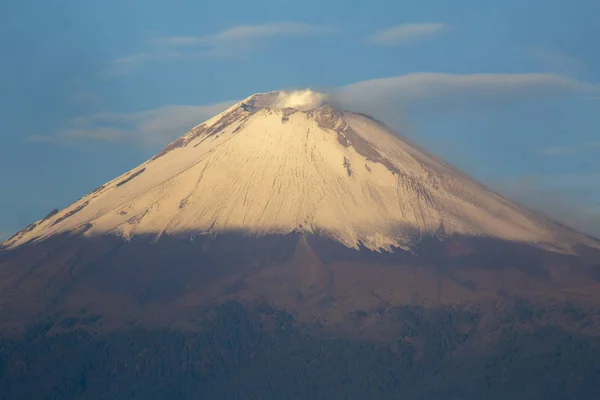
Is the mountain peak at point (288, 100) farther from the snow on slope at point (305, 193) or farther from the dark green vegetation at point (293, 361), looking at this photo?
the dark green vegetation at point (293, 361)

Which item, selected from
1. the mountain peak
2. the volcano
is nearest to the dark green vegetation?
the volcano

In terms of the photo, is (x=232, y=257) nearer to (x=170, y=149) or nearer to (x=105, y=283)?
(x=105, y=283)

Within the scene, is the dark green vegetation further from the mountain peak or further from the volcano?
the mountain peak

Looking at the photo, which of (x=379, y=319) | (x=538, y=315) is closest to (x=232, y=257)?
(x=379, y=319)

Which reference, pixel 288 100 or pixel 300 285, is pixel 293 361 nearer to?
pixel 300 285

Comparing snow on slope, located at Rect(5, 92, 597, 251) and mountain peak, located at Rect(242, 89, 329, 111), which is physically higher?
mountain peak, located at Rect(242, 89, 329, 111)
